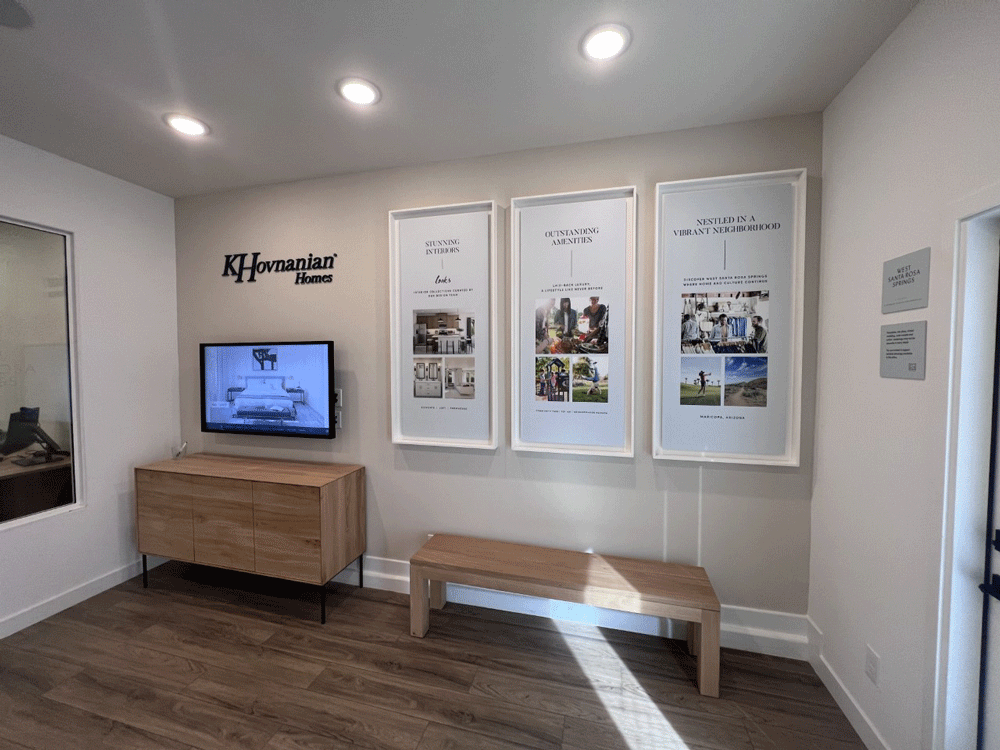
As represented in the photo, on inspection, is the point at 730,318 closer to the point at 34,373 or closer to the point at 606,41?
the point at 606,41

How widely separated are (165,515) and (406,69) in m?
2.97

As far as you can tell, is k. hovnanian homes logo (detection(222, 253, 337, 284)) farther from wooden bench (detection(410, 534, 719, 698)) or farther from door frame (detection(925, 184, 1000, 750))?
door frame (detection(925, 184, 1000, 750))

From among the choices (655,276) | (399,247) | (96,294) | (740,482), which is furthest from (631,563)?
(96,294)

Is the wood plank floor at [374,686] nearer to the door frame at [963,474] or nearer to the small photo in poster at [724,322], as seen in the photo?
the door frame at [963,474]

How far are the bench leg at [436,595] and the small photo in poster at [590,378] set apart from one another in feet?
4.71

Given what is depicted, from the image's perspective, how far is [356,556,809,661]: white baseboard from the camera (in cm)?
215

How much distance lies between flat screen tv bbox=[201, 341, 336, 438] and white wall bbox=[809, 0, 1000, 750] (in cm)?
280

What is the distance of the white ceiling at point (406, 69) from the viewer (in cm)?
147

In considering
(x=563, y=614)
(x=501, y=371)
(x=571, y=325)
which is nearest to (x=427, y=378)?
(x=501, y=371)

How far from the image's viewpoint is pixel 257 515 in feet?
8.09

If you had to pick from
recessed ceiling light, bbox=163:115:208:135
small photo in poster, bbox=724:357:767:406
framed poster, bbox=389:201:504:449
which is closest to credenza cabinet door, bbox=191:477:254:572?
framed poster, bbox=389:201:504:449

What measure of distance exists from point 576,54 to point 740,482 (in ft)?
7.13

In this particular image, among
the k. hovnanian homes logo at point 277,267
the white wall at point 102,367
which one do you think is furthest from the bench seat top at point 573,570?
the white wall at point 102,367

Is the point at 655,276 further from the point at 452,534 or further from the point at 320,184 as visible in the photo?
the point at 320,184
